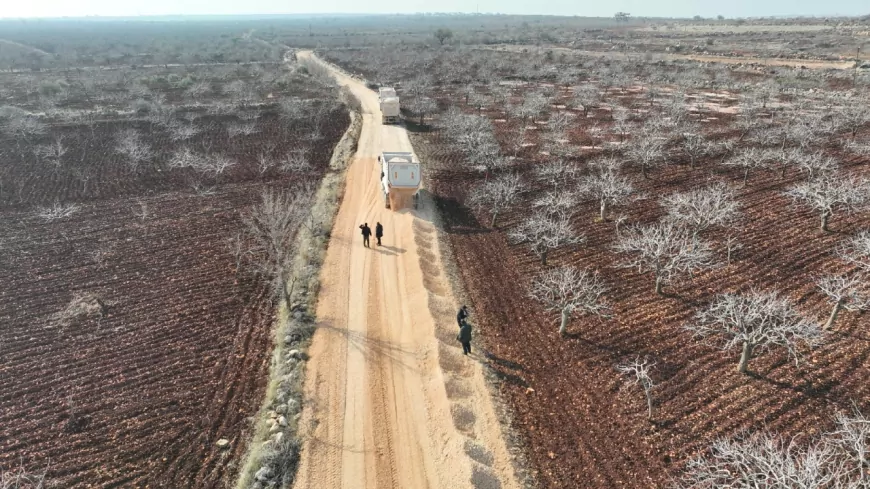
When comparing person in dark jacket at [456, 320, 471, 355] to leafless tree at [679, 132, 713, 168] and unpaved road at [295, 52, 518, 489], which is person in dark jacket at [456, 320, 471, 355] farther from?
leafless tree at [679, 132, 713, 168]

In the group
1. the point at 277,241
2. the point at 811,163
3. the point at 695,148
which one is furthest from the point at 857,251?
the point at 277,241

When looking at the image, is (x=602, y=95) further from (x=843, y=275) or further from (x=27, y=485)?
(x=27, y=485)

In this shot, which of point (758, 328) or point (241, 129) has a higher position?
point (241, 129)

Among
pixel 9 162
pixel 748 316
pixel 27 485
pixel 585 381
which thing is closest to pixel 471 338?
pixel 585 381

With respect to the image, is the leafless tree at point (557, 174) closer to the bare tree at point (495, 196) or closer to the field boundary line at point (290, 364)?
the bare tree at point (495, 196)

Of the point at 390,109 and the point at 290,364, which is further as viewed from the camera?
the point at 390,109

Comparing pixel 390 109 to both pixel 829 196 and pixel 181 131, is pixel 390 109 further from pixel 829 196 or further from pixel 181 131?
pixel 829 196

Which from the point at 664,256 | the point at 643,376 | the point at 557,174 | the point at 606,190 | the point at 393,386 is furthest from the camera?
the point at 557,174
